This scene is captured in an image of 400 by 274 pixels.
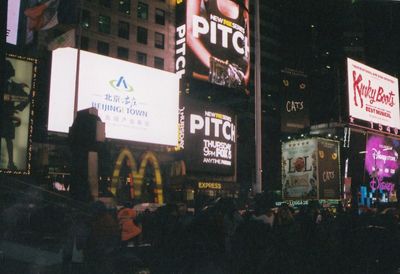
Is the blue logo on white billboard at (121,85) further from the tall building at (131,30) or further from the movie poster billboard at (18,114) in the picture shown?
the tall building at (131,30)

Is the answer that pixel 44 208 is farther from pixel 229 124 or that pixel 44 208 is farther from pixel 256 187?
pixel 229 124

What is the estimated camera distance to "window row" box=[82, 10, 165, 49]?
51969mm

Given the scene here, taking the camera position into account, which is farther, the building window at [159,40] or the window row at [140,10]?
the building window at [159,40]

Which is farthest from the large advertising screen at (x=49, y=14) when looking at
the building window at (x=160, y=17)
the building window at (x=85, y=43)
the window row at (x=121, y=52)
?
the building window at (x=160, y=17)

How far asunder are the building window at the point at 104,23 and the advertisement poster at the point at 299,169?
110 ft

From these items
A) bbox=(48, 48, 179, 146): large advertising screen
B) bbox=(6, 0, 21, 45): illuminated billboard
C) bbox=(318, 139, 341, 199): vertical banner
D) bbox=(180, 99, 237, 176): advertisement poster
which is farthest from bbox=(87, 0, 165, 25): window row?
bbox=(318, 139, 341, 199): vertical banner

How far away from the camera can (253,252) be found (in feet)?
28.1

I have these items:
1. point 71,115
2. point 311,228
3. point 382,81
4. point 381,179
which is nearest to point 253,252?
point 311,228

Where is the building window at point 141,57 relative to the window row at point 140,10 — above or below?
below

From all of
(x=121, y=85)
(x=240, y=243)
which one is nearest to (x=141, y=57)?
(x=121, y=85)

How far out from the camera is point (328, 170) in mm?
26297

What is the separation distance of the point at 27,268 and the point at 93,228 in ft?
8.82

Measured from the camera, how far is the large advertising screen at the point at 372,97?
107 feet

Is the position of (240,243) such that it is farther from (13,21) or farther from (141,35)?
(141,35)
